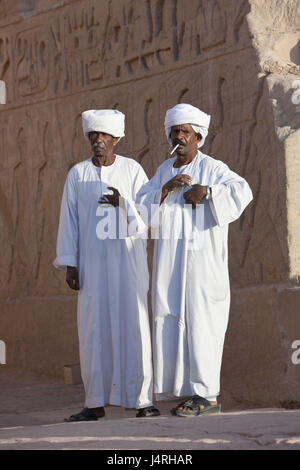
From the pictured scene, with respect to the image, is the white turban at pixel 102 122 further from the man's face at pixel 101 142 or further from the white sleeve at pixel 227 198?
the white sleeve at pixel 227 198

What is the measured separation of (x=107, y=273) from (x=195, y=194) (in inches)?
35.5

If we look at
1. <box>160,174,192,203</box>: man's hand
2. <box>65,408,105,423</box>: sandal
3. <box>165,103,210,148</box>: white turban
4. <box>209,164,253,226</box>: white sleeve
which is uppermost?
<box>165,103,210,148</box>: white turban

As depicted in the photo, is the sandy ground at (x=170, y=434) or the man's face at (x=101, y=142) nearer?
the sandy ground at (x=170, y=434)

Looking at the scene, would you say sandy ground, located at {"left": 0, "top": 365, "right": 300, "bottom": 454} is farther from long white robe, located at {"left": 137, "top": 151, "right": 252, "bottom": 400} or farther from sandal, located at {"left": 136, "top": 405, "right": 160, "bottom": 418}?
sandal, located at {"left": 136, "top": 405, "right": 160, "bottom": 418}

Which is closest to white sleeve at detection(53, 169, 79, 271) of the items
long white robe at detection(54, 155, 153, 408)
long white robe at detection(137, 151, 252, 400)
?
long white robe at detection(54, 155, 153, 408)

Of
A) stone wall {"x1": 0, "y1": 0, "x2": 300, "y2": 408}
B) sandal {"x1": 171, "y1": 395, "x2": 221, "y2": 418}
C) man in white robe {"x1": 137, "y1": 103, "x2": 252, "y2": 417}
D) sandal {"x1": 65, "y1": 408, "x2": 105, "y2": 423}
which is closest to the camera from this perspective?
sandal {"x1": 171, "y1": 395, "x2": 221, "y2": 418}

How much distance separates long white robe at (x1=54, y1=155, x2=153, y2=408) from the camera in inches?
249

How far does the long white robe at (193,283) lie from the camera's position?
233 inches

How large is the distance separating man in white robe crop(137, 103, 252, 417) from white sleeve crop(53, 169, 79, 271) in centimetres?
58

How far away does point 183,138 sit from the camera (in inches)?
244

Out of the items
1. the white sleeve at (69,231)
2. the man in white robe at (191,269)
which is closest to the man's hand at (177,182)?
the man in white robe at (191,269)

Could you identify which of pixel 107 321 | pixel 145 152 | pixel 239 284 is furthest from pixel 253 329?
pixel 145 152

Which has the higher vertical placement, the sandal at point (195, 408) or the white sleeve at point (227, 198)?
the white sleeve at point (227, 198)

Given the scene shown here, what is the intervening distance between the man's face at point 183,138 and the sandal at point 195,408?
1.53 meters
